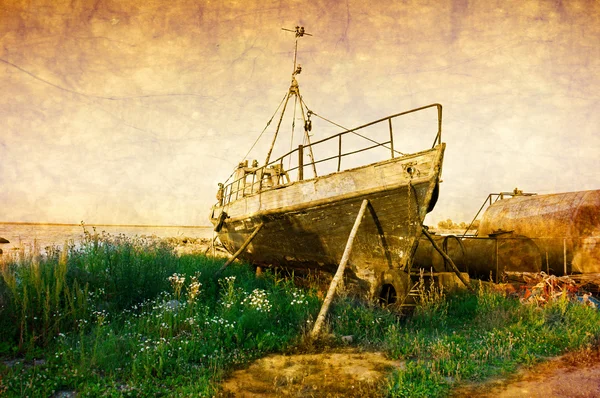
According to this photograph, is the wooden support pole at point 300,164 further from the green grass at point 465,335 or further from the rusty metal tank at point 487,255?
the rusty metal tank at point 487,255

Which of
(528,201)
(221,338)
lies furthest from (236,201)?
(528,201)

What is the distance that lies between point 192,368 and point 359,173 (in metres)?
5.11

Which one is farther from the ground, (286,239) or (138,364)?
(286,239)

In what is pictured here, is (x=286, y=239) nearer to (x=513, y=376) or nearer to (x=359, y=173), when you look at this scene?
(x=359, y=173)

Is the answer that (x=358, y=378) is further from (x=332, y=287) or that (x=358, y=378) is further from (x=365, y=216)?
(x=365, y=216)

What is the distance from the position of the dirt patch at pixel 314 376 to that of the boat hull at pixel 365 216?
9.60 ft

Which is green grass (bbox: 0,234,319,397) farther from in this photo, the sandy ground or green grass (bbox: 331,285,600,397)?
green grass (bbox: 331,285,600,397)

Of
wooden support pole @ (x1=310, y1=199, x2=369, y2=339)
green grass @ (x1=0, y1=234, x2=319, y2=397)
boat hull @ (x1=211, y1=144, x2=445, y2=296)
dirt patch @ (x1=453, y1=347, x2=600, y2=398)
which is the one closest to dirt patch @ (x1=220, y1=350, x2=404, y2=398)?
green grass @ (x1=0, y1=234, x2=319, y2=397)

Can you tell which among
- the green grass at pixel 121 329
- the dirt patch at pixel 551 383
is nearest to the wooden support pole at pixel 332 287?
the green grass at pixel 121 329

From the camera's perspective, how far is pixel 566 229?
1080cm

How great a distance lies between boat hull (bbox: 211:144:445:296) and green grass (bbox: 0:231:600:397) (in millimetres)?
1087

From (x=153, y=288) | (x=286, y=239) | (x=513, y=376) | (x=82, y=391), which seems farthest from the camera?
(x=286, y=239)

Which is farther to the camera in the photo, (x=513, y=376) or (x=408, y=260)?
(x=408, y=260)

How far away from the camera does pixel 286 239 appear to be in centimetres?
974
